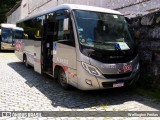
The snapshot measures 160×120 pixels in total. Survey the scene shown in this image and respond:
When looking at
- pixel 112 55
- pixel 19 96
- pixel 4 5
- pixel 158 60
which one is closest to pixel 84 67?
pixel 112 55

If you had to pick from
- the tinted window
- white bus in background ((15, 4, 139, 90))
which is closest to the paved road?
white bus in background ((15, 4, 139, 90))

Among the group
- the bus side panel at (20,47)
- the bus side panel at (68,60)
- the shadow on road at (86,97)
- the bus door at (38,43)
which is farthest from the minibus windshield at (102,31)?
the bus side panel at (20,47)

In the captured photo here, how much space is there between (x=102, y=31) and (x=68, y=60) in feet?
4.09

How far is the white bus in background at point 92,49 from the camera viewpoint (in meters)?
6.48

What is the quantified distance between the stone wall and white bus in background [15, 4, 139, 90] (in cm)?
80

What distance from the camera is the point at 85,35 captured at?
6691 mm

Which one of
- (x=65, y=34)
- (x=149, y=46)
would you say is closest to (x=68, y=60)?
(x=65, y=34)

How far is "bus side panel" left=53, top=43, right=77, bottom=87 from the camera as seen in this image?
6850 mm

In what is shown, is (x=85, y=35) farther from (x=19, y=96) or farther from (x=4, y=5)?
(x=4, y=5)

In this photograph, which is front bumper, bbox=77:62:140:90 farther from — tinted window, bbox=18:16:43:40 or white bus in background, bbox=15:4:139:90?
tinted window, bbox=18:16:43:40

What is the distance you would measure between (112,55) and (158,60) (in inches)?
70.5

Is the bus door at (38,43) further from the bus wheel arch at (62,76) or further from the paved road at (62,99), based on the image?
the bus wheel arch at (62,76)

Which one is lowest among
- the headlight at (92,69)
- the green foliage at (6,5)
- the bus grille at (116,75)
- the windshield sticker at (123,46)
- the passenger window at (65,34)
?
the bus grille at (116,75)

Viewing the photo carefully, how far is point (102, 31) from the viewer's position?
272 inches
